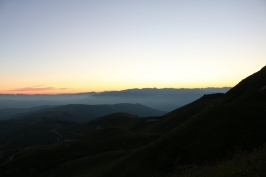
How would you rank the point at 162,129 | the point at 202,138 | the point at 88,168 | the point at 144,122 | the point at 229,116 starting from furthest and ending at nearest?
the point at 144,122 → the point at 162,129 → the point at 88,168 → the point at 229,116 → the point at 202,138

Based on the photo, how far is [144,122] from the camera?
13412 centimetres

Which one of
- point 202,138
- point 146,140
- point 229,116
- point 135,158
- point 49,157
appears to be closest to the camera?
point 202,138

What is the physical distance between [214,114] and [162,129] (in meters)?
63.1

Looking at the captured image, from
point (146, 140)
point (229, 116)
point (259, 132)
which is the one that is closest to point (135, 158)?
point (229, 116)

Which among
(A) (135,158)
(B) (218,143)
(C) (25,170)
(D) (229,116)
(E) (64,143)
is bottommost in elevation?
(C) (25,170)

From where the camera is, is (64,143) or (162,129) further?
(162,129)

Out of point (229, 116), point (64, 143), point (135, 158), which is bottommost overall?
point (64, 143)

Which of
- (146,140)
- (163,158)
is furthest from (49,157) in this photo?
(163,158)

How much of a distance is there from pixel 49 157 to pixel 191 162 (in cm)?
6363

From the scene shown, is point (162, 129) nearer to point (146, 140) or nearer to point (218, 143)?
point (146, 140)

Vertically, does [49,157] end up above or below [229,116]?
below

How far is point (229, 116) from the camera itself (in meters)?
38.7

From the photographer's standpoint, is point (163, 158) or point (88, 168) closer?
point (163, 158)

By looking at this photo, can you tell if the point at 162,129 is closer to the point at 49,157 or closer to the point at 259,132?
the point at 49,157
